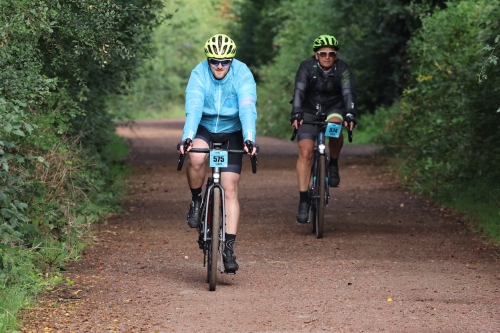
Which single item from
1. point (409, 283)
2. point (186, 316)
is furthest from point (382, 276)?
point (186, 316)

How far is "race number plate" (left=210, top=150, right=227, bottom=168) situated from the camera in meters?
7.77

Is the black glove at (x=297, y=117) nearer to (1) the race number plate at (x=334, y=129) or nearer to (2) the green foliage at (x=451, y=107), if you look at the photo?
(1) the race number plate at (x=334, y=129)

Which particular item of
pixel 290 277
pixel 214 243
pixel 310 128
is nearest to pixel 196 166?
pixel 214 243

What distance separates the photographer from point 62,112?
10938mm

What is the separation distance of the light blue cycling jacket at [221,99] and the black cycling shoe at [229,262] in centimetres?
94

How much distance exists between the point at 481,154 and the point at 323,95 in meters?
2.68

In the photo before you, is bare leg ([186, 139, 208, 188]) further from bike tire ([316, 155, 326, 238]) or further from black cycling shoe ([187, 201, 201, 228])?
bike tire ([316, 155, 326, 238])

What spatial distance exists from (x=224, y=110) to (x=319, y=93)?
3.10 meters

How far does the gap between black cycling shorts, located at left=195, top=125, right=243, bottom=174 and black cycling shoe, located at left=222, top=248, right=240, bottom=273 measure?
0.62 meters

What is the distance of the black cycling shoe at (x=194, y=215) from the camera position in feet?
27.3

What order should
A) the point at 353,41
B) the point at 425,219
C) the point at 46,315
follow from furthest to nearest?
the point at 353,41, the point at 425,219, the point at 46,315

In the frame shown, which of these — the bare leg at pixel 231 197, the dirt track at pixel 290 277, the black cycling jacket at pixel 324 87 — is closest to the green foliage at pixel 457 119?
the dirt track at pixel 290 277

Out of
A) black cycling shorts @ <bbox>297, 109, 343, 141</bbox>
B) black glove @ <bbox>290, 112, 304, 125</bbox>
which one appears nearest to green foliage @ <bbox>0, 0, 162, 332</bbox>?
black glove @ <bbox>290, 112, 304, 125</bbox>

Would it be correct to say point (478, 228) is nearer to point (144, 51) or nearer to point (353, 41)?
point (144, 51)
